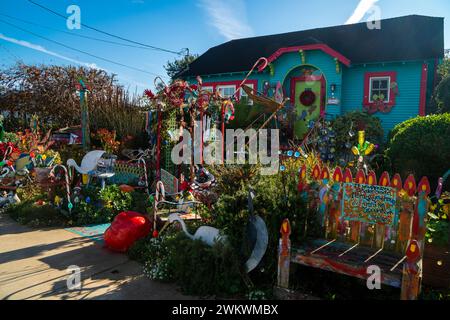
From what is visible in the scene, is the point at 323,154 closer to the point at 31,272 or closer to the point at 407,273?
the point at 407,273

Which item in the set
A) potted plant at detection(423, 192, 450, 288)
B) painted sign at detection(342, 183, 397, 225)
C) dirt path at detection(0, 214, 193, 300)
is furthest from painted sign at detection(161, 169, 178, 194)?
potted plant at detection(423, 192, 450, 288)

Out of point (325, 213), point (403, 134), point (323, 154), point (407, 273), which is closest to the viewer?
point (407, 273)

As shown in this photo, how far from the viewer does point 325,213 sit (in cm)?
369

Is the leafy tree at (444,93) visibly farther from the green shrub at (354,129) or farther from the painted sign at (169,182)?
the painted sign at (169,182)

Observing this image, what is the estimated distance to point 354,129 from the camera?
1002 centimetres

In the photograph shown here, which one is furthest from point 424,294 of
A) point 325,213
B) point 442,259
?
point 325,213

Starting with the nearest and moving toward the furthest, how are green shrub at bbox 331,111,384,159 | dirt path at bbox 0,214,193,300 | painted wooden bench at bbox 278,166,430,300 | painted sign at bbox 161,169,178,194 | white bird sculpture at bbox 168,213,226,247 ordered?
painted wooden bench at bbox 278,166,430,300 < dirt path at bbox 0,214,193,300 < white bird sculpture at bbox 168,213,226,247 < painted sign at bbox 161,169,178,194 < green shrub at bbox 331,111,384,159

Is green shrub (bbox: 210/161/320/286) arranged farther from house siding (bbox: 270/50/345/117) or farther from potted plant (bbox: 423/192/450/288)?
house siding (bbox: 270/50/345/117)

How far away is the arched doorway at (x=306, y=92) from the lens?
12641 mm

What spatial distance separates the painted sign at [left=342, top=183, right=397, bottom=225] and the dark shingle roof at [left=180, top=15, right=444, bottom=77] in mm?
9527

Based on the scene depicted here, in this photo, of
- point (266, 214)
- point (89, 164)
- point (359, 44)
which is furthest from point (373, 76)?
point (266, 214)

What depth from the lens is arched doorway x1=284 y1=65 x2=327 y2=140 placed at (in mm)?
12641

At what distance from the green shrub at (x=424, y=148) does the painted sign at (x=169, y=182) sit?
486 cm
